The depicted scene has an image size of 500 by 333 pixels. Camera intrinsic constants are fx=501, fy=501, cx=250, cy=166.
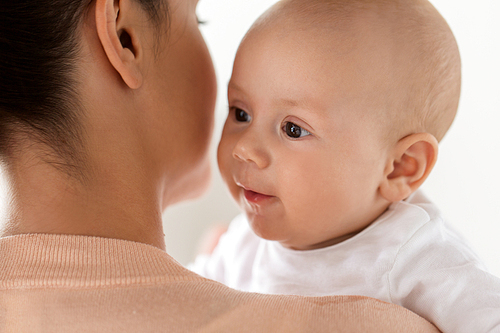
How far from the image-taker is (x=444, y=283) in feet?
3.17

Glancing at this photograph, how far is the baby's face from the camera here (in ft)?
3.33

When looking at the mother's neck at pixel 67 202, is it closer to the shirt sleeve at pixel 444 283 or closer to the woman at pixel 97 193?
the woman at pixel 97 193

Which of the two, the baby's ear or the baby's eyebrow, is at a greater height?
the baby's eyebrow

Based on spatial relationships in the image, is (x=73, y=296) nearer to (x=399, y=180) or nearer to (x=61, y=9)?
(x=61, y=9)

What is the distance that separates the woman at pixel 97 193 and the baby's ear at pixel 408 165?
1.07 feet

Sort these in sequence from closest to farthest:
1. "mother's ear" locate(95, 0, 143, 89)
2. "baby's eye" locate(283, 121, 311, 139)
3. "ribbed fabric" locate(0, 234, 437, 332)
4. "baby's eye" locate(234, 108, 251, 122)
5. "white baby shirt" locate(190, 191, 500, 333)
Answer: "ribbed fabric" locate(0, 234, 437, 332) → "mother's ear" locate(95, 0, 143, 89) → "white baby shirt" locate(190, 191, 500, 333) → "baby's eye" locate(283, 121, 311, 139) → "baby's eye" locate(234, 108, 251, 122)

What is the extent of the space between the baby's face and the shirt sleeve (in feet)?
0.49

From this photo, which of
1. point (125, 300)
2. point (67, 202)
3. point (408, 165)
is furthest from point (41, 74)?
point (408, 165)

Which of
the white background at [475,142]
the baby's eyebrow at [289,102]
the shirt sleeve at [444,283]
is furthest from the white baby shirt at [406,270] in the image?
the white background at [475,142]

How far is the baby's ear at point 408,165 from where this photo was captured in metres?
1.07

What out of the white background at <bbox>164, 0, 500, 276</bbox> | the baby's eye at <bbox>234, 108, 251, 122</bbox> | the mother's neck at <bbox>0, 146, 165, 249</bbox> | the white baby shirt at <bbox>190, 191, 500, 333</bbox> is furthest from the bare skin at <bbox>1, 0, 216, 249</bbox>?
the white background at <bbox>164, 0, 500, 276</bbox>

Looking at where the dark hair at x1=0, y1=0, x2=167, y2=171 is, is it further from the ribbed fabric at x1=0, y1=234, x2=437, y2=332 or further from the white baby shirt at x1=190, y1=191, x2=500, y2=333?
the white baby shirt at x1=190, y1=191, x2=500, y2=333

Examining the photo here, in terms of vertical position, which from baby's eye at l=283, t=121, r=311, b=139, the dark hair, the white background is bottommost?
the white background

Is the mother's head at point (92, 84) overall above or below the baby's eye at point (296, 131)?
above
